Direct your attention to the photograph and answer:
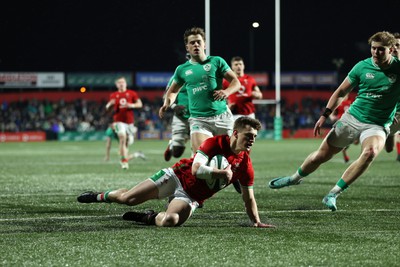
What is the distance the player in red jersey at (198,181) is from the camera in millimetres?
6723

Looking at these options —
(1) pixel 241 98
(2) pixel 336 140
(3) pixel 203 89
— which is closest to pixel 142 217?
(2) pixel 336 140

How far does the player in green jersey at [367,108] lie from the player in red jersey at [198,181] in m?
1.42

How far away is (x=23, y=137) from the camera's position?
42781mm

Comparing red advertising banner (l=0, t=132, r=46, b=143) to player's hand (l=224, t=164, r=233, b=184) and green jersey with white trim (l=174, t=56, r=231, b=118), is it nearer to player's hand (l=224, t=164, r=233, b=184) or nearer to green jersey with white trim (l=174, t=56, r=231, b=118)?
green jersey with white trim (l=174, t=56, r=231, b=118)

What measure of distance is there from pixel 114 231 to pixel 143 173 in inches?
329

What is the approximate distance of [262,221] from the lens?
7.54 metres

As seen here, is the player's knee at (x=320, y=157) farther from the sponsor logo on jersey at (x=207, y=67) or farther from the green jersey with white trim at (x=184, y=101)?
the green jersey with white trim at (x=184, y=101)

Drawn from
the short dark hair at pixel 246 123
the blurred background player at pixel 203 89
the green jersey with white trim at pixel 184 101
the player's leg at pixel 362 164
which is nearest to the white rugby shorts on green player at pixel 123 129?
the green jersey with white trim at pixel 184 101

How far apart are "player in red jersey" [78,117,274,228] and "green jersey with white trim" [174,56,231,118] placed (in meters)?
2.43

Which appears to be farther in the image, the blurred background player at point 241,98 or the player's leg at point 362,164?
the blurred background player at point 241,98

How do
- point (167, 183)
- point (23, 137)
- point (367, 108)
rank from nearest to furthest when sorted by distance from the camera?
point (167, 183), point (367, 108), point (23, 137)

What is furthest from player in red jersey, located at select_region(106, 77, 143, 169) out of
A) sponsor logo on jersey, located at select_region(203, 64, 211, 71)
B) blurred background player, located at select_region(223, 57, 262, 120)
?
sponsor logo on jersey, located at select_region(203, 64, 211, 71)

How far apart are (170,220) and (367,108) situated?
286 cm

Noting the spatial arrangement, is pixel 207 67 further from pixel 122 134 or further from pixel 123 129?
pixel 123 129
